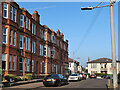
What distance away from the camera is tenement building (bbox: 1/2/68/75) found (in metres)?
27.5

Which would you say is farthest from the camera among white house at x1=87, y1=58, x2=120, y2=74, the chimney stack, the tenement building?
white house at x1=87, y1=58, x2=120, y2=74

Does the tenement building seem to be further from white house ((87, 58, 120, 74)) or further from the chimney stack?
white house ((87, 58, 120, 74))

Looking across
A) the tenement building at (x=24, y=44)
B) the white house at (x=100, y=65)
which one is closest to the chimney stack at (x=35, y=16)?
the tenement building at (x=24, y=44)

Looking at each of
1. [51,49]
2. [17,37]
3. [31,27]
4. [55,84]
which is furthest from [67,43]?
[55,84]

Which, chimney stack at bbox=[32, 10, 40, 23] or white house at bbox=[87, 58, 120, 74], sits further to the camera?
white house at bbox=[87, 58, 120, 74]

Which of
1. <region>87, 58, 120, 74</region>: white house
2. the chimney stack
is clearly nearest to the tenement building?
the chimney stack

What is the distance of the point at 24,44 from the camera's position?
32.8 metres

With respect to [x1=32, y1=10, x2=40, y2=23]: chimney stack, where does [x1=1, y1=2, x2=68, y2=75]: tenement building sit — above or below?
below

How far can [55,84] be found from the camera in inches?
826

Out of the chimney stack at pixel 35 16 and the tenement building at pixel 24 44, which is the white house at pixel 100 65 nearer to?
the tenement building at pixel 24 44

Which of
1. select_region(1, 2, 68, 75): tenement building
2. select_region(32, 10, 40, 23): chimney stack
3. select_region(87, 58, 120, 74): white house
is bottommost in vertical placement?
select_region(87, 58, 120, 74): white house

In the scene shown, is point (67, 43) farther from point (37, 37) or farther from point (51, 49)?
point (37, 37)

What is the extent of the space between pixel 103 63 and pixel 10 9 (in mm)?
66285

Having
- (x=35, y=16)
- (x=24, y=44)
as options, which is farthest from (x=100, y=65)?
(x=24, y=44)
